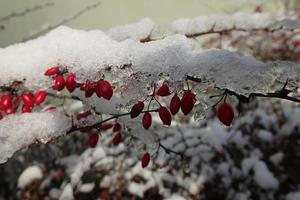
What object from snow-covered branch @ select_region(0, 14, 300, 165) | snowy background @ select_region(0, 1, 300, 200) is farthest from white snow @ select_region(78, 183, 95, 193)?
snow-covered branch @ select_region(0, 14, 300, 165)

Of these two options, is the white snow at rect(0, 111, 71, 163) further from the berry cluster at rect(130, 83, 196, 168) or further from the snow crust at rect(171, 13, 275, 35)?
the snow crust at rect(171, 13, 275, 35)

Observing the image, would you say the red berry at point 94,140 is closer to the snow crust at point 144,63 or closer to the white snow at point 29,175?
the snow crust at point 144,63

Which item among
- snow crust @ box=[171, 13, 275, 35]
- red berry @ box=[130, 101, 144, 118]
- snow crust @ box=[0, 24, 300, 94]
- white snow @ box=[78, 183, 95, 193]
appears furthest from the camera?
white snow @ box=[78, 183, 95, 193]

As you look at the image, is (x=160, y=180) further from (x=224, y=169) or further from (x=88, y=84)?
(x=88, y=84)

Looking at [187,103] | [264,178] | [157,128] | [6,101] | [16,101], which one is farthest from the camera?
[157,128]

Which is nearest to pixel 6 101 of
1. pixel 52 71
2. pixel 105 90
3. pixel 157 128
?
pixel 52 71

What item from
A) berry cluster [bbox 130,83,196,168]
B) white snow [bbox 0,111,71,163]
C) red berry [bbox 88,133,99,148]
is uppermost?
berry cluster [bbox 130,83,196,168]

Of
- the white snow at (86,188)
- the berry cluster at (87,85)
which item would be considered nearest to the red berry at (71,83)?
the berry cluster at (87,85)

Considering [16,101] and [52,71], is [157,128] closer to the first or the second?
[16,101]

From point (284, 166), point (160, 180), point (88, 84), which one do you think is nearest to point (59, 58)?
point (88, 84)
